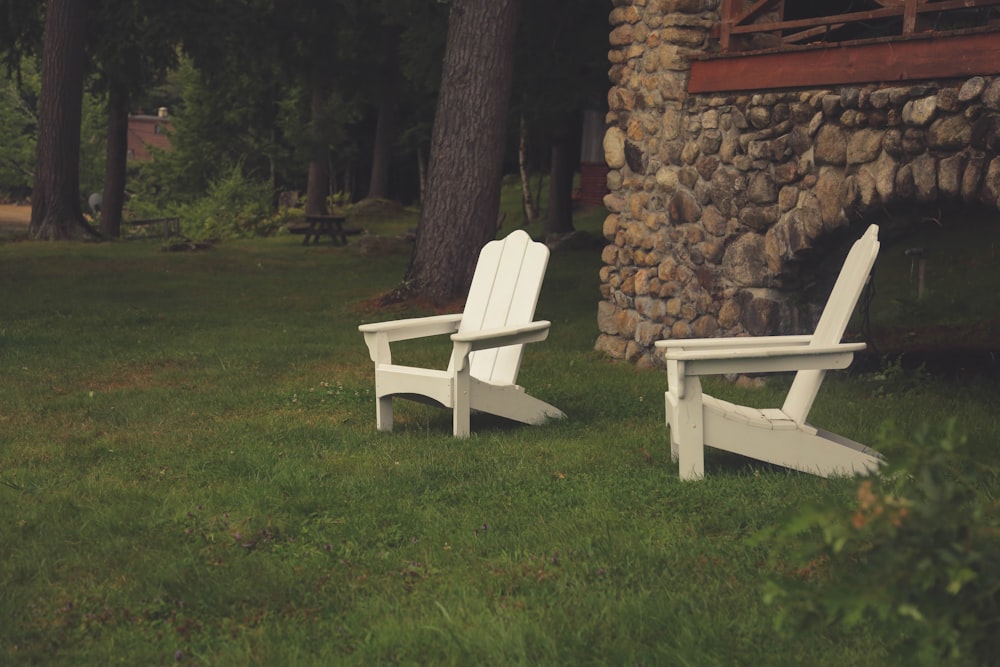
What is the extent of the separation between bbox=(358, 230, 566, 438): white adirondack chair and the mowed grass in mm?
190

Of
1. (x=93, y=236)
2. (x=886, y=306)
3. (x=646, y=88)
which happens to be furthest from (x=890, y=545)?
(x=93, y=236)

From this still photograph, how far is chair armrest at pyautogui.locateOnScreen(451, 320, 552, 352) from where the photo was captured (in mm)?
5801

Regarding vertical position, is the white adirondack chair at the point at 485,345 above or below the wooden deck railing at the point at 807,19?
below

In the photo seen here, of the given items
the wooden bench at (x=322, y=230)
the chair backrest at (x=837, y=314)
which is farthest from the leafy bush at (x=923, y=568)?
the wooden bench at (x=322, y=230)

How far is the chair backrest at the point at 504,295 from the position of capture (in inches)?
251

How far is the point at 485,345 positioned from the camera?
5.95m

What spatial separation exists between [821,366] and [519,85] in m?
11.5

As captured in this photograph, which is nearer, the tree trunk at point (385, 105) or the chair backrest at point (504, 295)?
the chair backrest at point (504, 295)

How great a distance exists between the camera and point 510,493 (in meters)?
4.93

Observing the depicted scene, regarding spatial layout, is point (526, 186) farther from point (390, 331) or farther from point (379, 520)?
point (379, 520)

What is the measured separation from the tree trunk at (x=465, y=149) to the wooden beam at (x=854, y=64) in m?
3.89

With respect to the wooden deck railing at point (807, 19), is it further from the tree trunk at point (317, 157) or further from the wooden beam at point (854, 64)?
the tree trunk at point (317, 157)

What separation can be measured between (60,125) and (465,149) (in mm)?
10403

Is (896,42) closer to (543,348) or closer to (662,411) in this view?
(662,411)
